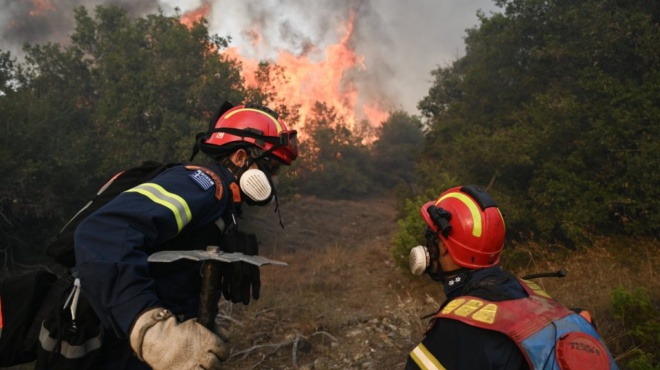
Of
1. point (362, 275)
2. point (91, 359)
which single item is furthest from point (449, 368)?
point (362, 275)

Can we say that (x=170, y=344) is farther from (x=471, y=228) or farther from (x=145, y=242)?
(x=471, y=228)

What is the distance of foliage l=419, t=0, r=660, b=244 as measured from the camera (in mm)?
8164

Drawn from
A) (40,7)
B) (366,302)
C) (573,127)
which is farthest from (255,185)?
(40,7)

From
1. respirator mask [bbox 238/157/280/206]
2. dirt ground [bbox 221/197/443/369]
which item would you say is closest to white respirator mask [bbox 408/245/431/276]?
respirator mask [bbox 238/157/280/206]

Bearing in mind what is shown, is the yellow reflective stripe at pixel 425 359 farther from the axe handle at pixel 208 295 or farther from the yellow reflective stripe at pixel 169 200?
the yellow reflective stripe at pixel 169 200

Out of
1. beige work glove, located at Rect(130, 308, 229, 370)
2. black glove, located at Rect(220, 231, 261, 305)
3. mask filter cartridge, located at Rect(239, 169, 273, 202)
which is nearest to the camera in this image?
beige work glove, located at Rect(130, 308, 229, 370)

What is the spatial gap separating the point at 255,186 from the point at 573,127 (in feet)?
31.1

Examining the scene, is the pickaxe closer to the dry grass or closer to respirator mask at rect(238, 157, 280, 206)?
respirator mask at rect(238, 157, 280, 206)

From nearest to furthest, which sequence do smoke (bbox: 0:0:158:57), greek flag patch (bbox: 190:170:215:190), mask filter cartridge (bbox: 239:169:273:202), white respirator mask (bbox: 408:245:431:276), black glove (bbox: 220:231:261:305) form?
greek flag patch (bbox: 190:170:215:190)
black glove (bbox: 220:231:261:305)
mask filter cartridge (bbox: 239:169:273:202)
white respirator mask (bbox: 408:245:431:276)
smoke (bbox: 0:0:158:57)

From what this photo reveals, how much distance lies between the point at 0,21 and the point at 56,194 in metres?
23.8

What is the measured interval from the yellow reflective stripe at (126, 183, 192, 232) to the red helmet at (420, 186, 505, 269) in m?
1.38

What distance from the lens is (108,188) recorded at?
1923mm

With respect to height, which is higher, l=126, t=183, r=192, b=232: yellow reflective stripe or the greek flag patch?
the greek flag patch

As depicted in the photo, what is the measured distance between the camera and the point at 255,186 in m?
2.18
